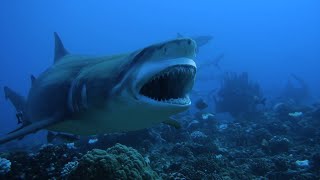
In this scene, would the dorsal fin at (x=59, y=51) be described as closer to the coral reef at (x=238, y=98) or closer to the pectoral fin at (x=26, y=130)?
the pectoral fin at (x=26, y=130)

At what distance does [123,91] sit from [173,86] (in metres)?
0.57

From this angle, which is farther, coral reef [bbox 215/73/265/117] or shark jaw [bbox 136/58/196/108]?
coral reef [bbox 215/73/265/117]

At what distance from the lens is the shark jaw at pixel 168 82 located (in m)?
2.85

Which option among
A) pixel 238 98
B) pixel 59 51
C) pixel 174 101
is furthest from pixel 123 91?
pixel 238 98

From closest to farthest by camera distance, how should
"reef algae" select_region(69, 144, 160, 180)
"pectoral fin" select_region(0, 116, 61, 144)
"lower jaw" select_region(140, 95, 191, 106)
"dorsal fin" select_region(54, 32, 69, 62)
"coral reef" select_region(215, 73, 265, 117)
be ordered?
"lower jaw" select_region(140, 95, 191, 106) < "pectoral fin" select_region(0, 116, 61, 144) < "reef algae" select_region(69, 144, 160, 180) < "dorsal fin" select_region(54, 32, 69, 62) < "coral reef" select_region(215, 73, 265, 117)

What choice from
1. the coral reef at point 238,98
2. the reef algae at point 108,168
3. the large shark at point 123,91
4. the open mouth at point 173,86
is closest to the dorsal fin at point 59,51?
the large shark at point 123,91

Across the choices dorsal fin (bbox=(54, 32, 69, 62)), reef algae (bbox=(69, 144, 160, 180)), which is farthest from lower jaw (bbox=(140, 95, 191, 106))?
dorsal fin (bbox=(54, 32, 69, 62))

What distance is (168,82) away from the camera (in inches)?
129

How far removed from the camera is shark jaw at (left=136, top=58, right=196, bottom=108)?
2.85m

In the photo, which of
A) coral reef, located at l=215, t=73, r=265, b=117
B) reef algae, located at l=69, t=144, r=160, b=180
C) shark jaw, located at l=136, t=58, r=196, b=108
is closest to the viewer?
shark jaw, located at l=136, t=58, r=196, b=108

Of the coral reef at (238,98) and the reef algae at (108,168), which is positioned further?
the coral reef at (238,98)

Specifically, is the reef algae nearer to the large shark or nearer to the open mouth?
the large shark

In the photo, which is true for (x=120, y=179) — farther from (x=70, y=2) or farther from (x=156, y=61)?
(x=70, y=2)

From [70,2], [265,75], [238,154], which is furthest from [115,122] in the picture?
[70,2]
